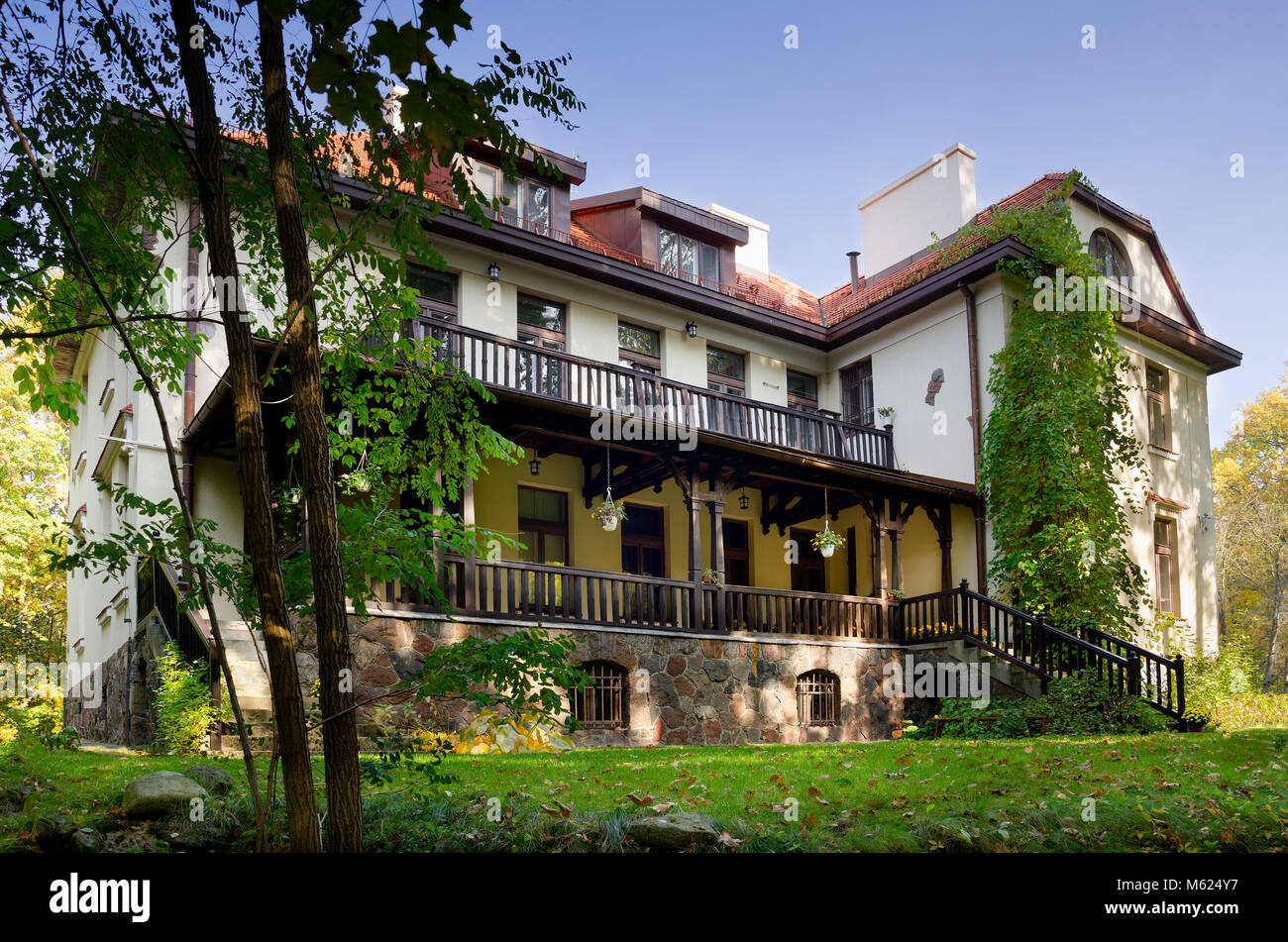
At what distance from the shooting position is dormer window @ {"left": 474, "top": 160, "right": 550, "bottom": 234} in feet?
57.1

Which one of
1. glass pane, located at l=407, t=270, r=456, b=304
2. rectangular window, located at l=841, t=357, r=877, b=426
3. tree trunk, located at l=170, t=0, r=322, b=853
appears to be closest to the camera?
tree trunk, located at l=170, t=0, r=322, b=853

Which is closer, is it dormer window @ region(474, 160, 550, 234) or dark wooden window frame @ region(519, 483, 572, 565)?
dark wooden window frame @ region(519, 483, 572, 565)

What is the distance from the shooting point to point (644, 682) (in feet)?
45.5

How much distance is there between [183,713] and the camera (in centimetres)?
952

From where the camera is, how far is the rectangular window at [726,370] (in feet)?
64.7

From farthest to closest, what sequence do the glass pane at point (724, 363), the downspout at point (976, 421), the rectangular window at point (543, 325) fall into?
the glass pane at point (724, 363)
the downspout at point (976, 421)
the rectangular window at point (543, 325)

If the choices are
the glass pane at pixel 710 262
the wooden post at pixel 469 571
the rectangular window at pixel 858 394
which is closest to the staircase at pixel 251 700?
the wooden post at pixel 469 571

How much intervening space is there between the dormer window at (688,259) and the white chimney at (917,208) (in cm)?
446

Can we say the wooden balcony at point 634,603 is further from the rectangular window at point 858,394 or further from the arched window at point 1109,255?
the arched window at point 1109,255

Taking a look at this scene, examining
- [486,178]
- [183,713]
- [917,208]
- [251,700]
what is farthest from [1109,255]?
[183,713]

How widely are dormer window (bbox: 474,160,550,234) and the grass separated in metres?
10.7

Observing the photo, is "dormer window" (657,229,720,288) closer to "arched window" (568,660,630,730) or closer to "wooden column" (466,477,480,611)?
"wooden column" (466,477,480,611)

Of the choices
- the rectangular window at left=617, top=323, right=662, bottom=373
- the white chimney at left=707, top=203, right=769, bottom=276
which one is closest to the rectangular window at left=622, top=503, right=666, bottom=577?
the rectangular window at left=617, top=323, right=662, bottom=373
